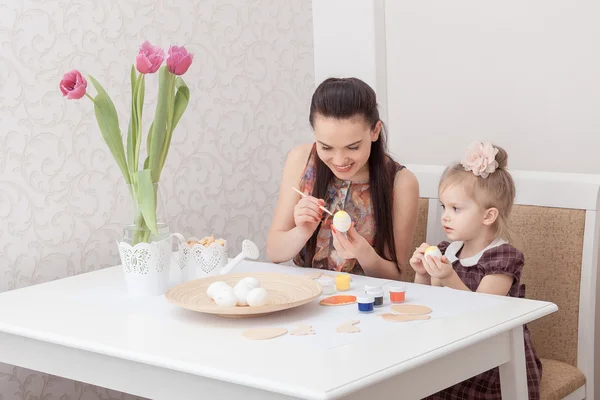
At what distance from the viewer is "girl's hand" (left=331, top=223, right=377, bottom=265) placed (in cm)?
198

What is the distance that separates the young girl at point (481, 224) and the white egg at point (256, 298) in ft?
1.54

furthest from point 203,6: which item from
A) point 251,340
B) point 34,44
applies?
point 251,340

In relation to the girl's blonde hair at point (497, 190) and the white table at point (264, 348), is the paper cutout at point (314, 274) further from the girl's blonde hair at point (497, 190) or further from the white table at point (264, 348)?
the girl's blonde hair at point (497, 190)

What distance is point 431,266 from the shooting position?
1.86 metres

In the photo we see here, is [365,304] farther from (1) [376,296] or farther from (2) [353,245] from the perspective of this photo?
(2) [353,245]

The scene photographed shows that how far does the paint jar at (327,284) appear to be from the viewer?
181cm

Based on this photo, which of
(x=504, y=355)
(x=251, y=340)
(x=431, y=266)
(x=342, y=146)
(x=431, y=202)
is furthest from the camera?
(x=431, y=202)

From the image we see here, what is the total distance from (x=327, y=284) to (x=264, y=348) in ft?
1.50

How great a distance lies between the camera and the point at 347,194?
2.23m

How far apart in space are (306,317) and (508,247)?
59cm

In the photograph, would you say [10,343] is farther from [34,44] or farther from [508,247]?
[508,247]

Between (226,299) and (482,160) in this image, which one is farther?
(482,160)

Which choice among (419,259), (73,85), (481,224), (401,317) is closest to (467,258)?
(481,224)

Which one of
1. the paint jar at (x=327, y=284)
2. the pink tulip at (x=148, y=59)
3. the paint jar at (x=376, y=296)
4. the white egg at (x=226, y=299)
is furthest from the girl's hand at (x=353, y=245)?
the pink tulip at (x=148, y=59)
